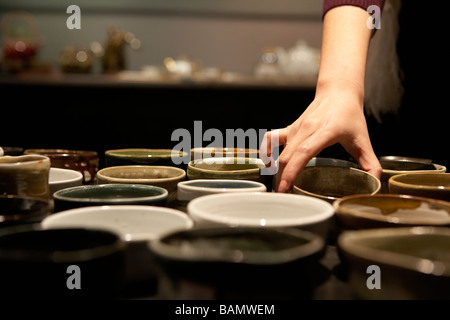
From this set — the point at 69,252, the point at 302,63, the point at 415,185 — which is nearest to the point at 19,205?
the point at 69,252

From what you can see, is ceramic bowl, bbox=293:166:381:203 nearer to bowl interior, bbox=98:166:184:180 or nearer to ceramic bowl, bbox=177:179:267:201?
ceramic bowl, bbox=177:179:267:201

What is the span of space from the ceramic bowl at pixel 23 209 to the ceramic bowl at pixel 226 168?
335mm

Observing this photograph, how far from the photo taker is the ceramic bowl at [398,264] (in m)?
0.45

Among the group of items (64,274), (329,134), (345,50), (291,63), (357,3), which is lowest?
(64,274)

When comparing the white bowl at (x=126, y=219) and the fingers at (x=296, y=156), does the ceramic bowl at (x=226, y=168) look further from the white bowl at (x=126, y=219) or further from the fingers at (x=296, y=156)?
the white bowl at (x=126, y=219)

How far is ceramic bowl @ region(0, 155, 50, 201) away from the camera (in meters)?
0.76

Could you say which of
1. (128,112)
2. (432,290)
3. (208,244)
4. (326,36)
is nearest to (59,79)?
(128,112)

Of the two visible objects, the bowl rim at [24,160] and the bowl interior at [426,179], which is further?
the bowl interior at [426,179]

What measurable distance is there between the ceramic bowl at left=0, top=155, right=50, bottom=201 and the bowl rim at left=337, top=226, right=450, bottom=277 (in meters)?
0.51

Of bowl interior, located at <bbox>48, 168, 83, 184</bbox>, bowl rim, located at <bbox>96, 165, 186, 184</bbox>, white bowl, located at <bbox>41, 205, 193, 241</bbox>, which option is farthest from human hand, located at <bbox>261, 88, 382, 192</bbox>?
bowl interior, located at <bbox>48, 168, 83, 184</bbox>

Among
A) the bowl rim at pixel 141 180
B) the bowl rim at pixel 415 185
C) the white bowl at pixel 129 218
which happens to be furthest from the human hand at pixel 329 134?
the white bowl at pixel 129 218

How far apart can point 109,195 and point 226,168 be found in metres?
0.35

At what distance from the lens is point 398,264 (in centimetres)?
45

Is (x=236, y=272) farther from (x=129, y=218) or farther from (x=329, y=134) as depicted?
(x=329, y=134)
